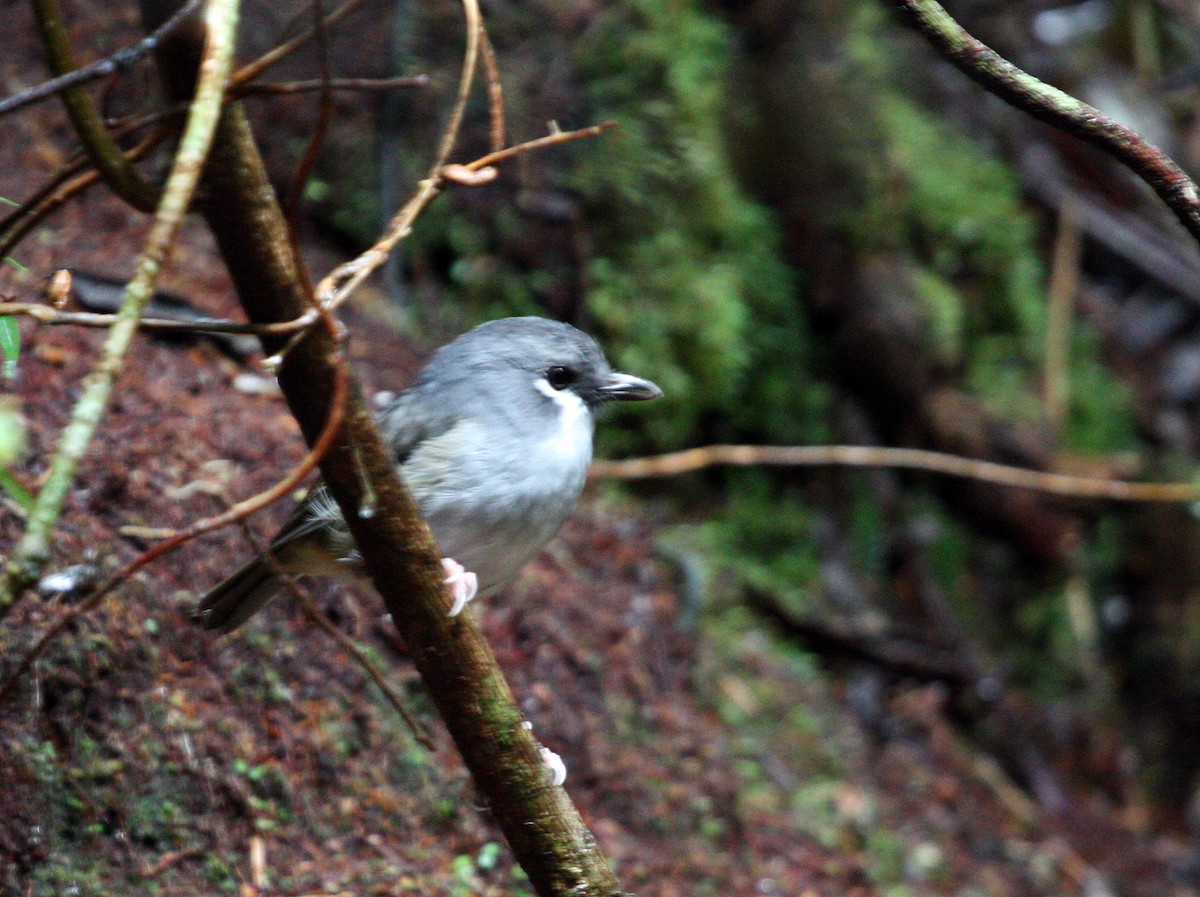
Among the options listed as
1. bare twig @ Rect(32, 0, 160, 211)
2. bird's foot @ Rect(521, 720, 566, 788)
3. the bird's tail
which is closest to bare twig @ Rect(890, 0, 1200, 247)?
bare twig @ Rect(32, 0, 160, 211)

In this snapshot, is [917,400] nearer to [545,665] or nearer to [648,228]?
[648,228]

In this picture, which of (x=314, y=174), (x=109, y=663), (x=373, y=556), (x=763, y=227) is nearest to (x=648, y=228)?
(x=763, y=227)

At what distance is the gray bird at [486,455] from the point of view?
9.52 ft

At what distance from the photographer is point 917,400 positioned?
701 cm

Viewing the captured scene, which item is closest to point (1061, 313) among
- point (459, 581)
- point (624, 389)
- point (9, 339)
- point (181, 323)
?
point (624, 389)

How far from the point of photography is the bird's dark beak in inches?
123

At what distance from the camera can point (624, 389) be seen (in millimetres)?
3129

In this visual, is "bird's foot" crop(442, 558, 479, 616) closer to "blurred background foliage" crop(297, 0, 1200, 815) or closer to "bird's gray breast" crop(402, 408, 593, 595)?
"bird's gray breast" crop(402, 408, 593, 595)

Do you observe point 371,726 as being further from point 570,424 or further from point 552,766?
point 552,766

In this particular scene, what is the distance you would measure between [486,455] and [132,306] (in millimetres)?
1314

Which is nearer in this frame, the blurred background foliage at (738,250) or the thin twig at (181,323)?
the thin twig at (181,323)

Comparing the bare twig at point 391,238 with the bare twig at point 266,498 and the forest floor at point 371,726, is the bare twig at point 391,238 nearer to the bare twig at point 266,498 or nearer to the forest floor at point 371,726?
the bare twig at point 266,498

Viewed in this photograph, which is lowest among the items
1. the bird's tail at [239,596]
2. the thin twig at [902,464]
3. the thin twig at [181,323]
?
the thin twig at [902,464]

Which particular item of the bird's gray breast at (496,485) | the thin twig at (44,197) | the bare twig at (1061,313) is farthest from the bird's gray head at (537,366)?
the bare twig at (1061,313)
